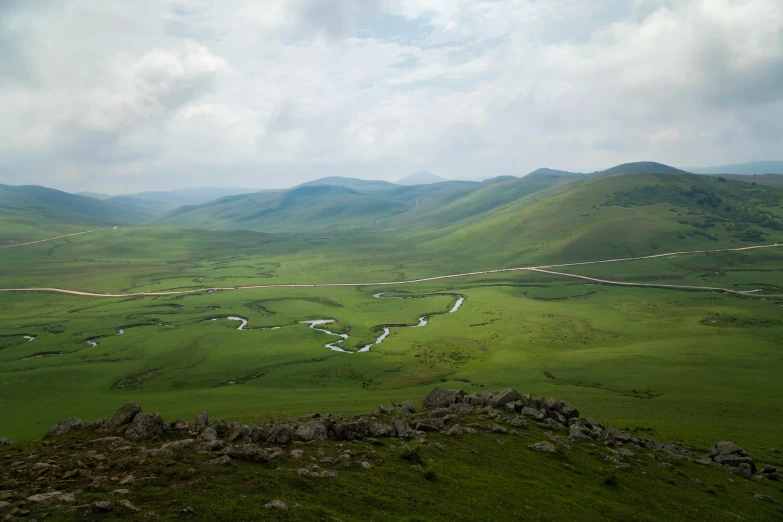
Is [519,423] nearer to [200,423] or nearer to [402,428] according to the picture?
[402,428]

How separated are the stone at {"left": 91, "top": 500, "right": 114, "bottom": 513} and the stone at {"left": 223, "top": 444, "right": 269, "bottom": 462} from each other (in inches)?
300

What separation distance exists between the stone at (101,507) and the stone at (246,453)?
7.62 meters

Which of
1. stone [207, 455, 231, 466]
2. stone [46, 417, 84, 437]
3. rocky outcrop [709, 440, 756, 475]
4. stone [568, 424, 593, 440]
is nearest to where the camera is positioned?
stone [207, 455, 231, 466]

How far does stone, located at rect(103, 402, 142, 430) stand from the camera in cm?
3117

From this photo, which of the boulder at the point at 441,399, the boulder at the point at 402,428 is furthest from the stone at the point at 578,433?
the boulder at the point at 402,428

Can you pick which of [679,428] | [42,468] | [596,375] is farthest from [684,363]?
[42,468]

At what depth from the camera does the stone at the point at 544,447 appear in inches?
1378

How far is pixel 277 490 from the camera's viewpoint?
74.0 ft

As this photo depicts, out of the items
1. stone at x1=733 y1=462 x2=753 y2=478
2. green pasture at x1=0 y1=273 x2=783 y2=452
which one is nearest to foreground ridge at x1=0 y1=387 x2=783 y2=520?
stone at x1=733 y1=462 x2=753 y2=478

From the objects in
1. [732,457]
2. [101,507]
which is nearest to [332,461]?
[101,507]

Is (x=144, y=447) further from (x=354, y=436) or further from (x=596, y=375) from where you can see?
(x=596, y=375)

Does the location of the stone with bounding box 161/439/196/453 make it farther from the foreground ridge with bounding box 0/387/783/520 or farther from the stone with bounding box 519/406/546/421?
the stone with bounding box 519/406/546/421

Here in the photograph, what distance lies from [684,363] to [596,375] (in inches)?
680

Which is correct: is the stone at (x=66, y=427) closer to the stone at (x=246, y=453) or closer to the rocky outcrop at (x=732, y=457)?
the stone at (x=246, y=453)
